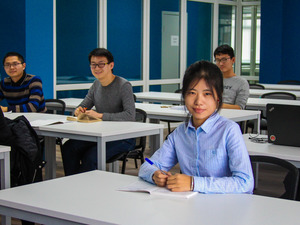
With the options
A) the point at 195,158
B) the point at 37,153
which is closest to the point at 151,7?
the point at 37,153

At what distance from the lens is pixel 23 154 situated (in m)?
3.02

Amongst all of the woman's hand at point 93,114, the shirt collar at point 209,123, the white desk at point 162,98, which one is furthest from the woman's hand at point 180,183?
the white desk at point 162,98

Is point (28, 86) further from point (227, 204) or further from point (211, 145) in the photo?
point (227, 204)

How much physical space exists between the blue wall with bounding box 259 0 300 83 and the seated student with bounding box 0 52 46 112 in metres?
6.64

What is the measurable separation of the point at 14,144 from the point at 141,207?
1.40 m

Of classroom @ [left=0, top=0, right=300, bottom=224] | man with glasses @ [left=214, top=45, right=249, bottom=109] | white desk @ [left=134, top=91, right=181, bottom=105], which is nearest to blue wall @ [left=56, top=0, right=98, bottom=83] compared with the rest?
classroom @ [left=0, top=0, right=300, bottom=224]

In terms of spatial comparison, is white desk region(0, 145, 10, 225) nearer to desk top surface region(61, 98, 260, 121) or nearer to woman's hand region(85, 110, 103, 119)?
woman's hand region(85, 110, 103, 119)

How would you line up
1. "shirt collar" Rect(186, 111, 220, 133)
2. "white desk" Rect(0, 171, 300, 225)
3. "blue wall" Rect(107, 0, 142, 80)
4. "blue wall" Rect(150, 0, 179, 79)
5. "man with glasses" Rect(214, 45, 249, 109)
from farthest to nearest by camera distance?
"blue wall" Rect(150, 0, 179, 79), "blue wall" Rect(107, 0, 142, 80), "man with glasses" Rect(214, 45, 249, 109), "shirt collar" Rect(186, 111, 220, 133), "white desk" Rect(0, 171, 300, 225)

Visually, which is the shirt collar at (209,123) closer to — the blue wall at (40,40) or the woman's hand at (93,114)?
the woman's hand at (93,114)

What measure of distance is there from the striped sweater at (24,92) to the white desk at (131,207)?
2.67 m

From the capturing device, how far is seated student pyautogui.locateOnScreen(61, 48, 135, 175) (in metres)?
3.95

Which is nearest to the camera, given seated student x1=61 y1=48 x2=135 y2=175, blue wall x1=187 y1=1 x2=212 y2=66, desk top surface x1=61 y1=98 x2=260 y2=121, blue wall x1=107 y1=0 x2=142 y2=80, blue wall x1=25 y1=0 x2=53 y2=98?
seated student x1=61 y1=48 x2=135 y2=175

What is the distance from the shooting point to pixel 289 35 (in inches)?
403

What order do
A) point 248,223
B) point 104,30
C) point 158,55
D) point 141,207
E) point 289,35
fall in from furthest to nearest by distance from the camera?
point 289,35 < point 158,55 < point 104,30 < point 141,207 < point 248,223
